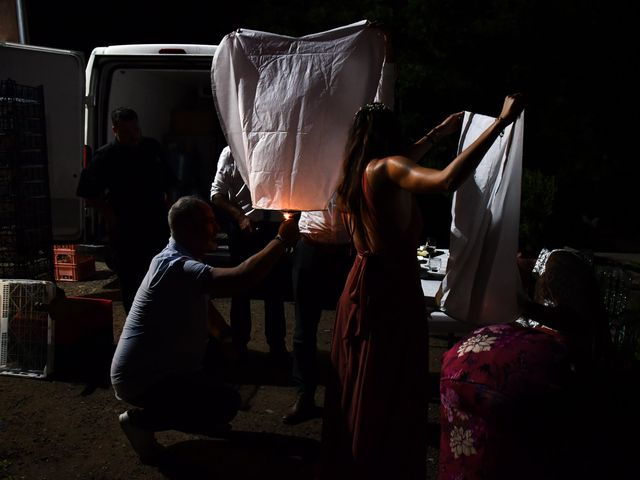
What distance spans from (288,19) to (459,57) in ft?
8.80

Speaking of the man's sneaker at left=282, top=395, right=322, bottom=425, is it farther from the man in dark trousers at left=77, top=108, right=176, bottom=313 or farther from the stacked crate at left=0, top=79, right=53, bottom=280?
the stacked crate at left=0, top=79, right=53, bottom=280

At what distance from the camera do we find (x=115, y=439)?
3752 mm

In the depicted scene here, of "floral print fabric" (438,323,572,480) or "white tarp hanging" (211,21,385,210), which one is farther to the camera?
"white tarp hanging" (211,21,385,210)

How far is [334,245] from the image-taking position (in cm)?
374

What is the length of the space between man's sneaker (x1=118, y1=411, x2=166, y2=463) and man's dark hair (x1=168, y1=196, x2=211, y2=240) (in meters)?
1.02

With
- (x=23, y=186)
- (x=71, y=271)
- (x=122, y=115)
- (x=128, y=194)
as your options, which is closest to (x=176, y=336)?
(x=128, y=194)

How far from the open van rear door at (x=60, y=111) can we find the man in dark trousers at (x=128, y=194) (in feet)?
3.58

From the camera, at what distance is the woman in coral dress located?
2691mm

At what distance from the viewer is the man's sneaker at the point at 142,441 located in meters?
3.35

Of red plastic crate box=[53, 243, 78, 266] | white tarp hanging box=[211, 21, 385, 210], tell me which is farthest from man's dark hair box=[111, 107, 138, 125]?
red plastic crate box=[53, 243, 78, 266]

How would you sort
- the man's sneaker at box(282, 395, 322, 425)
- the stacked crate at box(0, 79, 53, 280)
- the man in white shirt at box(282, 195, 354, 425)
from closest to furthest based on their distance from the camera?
the man in white shirt at box(282, 195, 354, 425), the man's sneaker at box(282, 395, 322, 425), the stacked crate at box(0, 79, 53, 280)

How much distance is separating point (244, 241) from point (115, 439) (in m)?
1.63

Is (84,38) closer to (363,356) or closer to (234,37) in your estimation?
(234,37)

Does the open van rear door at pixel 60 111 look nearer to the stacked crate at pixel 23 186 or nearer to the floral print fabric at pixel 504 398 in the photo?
the stacked crate at pixel 23 186
